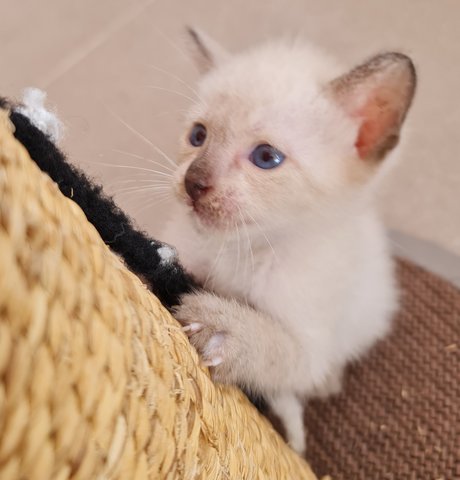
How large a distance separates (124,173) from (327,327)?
1.78ft

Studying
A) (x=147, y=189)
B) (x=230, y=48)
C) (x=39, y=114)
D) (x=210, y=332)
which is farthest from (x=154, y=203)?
(x=230, y=48)

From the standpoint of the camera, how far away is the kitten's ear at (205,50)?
3.41ft

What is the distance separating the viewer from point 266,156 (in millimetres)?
847

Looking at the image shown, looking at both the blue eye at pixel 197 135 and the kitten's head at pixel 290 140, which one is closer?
the kitten's head at pixel 290 140

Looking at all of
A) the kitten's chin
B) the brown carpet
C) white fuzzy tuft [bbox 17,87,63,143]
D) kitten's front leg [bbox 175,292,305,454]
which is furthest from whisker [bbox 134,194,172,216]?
the brown carpet

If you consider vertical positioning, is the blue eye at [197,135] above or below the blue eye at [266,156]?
below

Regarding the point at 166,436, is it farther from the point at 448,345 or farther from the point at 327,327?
the point at 448,345

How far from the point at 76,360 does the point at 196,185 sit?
0.47 m

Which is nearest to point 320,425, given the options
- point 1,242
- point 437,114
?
point 1,242

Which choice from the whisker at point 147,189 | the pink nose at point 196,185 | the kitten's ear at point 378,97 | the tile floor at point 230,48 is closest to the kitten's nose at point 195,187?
the pink nose at point 196,185

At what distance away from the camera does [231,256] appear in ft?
3.16

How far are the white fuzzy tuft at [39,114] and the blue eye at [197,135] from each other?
416mm

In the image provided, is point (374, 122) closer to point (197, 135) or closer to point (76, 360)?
point (197, 135)

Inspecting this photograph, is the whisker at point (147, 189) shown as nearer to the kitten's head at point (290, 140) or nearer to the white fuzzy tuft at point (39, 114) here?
the kitten's head at point (290, 140)
